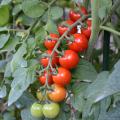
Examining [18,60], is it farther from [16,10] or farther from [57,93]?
[16,10]

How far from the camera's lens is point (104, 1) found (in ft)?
2.88

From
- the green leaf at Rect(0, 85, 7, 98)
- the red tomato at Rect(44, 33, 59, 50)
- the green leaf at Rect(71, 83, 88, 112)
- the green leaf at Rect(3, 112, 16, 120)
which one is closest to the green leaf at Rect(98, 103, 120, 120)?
the green leaf at Rect(71, 83, 88, 112)

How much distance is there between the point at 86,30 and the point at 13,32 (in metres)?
0.23

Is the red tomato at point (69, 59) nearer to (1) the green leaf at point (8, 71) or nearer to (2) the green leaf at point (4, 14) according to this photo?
(1) the green leaf at point (8, 71)

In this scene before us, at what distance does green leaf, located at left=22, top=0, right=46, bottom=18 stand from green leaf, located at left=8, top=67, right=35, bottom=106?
188 mm

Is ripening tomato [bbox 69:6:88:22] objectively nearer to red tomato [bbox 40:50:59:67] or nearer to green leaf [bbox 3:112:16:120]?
red tomato [bbox 40:50:59:67]

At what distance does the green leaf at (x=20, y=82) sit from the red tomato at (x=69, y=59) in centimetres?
8

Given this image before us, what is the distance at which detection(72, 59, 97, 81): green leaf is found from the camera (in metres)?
0.84

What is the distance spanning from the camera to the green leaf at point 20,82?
0.80m

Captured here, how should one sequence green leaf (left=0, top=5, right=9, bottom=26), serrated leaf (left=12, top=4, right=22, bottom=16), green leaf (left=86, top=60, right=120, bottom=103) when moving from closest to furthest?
green leaf (left=86, top=60, right=120, bottom=103), green leaf (left=0, top=5, right=9, bottom=26), serrated leaf (left=12, top=4, right=22, bottom=16)

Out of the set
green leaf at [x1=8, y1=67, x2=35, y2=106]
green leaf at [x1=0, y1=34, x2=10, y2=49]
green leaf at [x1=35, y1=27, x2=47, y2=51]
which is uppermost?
green leaf at [x1=35, y1=27, x2=47, y2=51]

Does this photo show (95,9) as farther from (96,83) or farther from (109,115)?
(109,115)

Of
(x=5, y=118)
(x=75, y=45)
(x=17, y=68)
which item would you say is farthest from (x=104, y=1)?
(x=5, y=118)

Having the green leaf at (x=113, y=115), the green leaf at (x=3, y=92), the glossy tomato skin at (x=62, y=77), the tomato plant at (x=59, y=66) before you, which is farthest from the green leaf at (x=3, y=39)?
the green leaf at (x=113, y=115)
